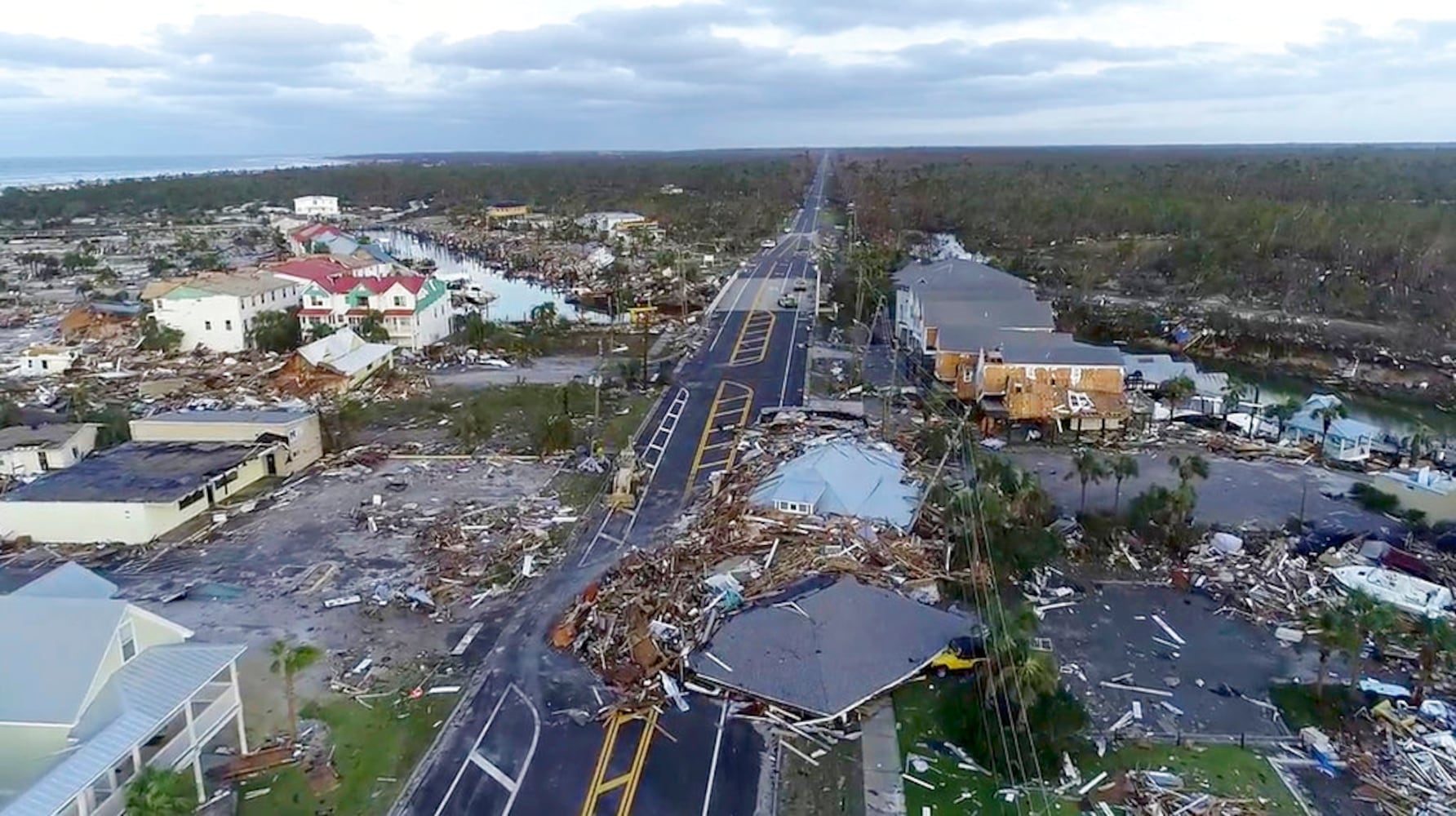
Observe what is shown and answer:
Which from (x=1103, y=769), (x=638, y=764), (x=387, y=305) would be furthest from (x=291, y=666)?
(x=387, y=305)

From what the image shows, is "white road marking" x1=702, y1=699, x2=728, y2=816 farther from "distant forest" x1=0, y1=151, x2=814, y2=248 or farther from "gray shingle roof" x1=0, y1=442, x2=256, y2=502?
"distant forest" x1=0, y1=151, x2=814, y2=248

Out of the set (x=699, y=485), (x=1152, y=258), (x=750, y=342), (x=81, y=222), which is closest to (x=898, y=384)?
(x=750, y=342)

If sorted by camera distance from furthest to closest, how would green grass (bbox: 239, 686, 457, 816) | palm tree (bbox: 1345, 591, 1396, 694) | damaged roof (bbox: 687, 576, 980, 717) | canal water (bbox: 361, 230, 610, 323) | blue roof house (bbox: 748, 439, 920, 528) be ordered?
canal water (bbox: 361, 230, 610, 323)
blue roof house (bbox: 748, 439, 920, 528)
palm tree (bbox: 1345, 591, 1396, 694)
damaged roof (bbox: 687, 576, 980, 717)
green grass (bbox: 239, 686, 457, 816)

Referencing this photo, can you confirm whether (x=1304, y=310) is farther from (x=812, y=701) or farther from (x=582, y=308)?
(x=812, y=701)

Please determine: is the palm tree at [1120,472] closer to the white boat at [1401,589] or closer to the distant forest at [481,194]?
the white boat at [1401,589]

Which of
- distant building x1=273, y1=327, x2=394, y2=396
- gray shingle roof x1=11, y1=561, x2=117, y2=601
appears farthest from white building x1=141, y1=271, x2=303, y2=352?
gray shingle roof x1=11, y1=561, x2=117, y2=601
